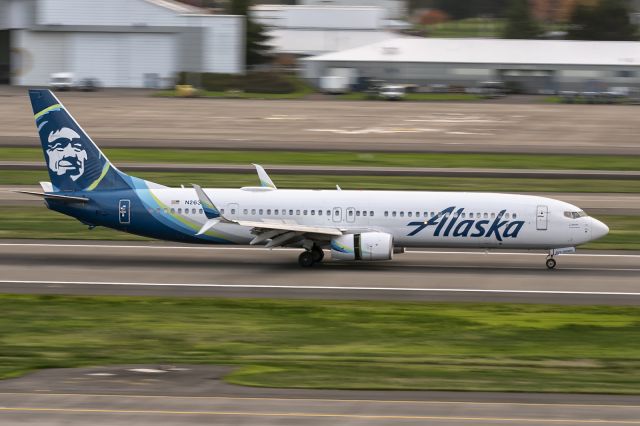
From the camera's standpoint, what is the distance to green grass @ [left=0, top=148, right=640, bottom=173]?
69062 mm

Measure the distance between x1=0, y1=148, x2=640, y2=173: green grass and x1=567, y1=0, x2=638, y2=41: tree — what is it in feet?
345

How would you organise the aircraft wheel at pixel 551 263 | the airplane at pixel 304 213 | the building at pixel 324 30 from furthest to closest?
1. the building at pixel 324 30
2. the aircraft wheel at pixel 551 263
3. the airplane at pixel 304 213

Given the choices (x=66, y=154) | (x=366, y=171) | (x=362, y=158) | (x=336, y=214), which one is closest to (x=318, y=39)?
(x=362, y=158)

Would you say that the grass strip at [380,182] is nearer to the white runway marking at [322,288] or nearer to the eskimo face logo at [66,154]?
the eskimo face logo at [66,154]

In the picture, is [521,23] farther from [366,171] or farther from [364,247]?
[364,247]

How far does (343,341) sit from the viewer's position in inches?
1187

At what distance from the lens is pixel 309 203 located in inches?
1638

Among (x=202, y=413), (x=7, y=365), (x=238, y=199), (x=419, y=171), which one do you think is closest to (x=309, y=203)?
(x=238, y=199)

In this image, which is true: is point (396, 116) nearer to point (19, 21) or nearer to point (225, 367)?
point (19, 21)

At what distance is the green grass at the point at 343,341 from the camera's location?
26500 millimetres

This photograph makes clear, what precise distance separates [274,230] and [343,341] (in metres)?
10.5

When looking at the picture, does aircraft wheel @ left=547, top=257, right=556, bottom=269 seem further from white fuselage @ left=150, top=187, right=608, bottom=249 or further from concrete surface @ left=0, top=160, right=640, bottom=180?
concrete surface @ left=0, top=160, right=640, bottom=180

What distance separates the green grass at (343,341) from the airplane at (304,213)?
21.9 ft

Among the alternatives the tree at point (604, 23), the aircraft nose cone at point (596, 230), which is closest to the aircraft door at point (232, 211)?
the aircraft nose cone at point (596, 230)
